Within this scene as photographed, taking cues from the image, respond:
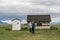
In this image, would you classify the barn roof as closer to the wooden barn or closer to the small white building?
the wooden barn

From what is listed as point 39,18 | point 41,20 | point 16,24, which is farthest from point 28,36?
point 39,18

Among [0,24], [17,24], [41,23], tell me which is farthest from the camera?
[41,23]

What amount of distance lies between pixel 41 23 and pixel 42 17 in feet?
14.1

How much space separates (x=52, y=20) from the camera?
164 ft

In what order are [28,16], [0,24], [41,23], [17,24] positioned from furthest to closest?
[28,16]
[41,23]
[0,24]
[17,24]

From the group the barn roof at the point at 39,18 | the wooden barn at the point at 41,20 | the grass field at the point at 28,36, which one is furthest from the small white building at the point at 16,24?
the barn roof at the point at 39,18

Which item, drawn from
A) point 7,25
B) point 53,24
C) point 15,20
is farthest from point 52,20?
point 15,20

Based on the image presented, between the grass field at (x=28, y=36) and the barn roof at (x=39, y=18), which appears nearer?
the grass field at (x=28, y=36)

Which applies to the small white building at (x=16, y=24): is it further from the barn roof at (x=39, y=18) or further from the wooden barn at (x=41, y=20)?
the barn roof at (x=39, y=18)

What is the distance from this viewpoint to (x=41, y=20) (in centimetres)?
5081

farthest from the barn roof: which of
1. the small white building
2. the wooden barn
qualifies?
the small white building

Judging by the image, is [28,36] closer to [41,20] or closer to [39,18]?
[41,20]

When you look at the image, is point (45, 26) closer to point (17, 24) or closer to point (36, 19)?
point (36, 19)

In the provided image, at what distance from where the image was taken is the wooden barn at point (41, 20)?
157ft
